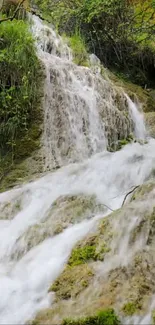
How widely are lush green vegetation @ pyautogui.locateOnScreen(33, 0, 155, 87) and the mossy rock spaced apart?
24.6ft

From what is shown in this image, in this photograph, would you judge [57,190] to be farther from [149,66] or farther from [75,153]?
[149,66]

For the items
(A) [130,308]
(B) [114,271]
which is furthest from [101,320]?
(B) [114,271]

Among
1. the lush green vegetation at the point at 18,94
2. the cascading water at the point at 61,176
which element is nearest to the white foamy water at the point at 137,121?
the cascading water at the point at 61,176

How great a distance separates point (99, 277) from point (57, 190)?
1.95 metres

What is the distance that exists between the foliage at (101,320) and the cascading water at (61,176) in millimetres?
338

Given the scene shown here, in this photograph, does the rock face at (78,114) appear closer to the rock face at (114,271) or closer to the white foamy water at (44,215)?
the white foamy water at (44,215)

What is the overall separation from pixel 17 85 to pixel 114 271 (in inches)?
160

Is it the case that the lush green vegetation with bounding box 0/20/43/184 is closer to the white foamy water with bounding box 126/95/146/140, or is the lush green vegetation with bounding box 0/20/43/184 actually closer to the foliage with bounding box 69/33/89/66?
the foliage with bounding box 69/33/89/66

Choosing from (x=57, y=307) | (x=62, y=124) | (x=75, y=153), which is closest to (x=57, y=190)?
(x=75, y=153)

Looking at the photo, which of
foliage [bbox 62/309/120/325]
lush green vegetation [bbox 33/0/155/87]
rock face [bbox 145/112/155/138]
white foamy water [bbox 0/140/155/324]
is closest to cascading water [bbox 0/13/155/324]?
white foamy water [bbox 0/140/155/324]

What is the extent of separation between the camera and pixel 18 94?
6.05m

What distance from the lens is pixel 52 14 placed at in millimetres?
9758

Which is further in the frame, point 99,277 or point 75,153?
point 75,153

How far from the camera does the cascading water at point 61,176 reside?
2932 millimetres
